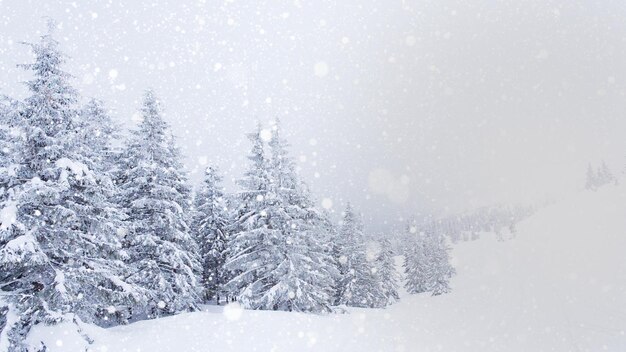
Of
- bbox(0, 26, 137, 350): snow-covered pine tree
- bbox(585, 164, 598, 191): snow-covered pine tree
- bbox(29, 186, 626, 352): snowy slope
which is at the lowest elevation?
bbox(29, 186, 626, 352): snowy slope

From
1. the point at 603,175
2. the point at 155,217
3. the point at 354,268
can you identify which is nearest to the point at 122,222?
the point at 155,217

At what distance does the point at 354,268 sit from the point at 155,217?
974 inches

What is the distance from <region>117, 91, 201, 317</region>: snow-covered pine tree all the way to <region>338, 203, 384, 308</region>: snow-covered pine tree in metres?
21.2

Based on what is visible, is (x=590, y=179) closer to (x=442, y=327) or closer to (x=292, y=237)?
(x=442, y=327)

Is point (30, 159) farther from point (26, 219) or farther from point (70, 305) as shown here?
point (70, 305)

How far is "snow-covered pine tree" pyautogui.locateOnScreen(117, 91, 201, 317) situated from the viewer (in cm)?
1881

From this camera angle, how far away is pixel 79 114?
13.3m

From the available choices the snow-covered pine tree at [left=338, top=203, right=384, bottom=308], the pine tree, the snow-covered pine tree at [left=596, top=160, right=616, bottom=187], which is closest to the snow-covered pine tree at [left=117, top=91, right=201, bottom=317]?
the pine tree

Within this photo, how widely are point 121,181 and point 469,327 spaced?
22.4 meters

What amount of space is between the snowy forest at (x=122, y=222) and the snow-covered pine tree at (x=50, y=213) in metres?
A: 0.04

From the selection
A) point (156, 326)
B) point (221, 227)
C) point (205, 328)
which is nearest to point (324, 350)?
point (205, 328)

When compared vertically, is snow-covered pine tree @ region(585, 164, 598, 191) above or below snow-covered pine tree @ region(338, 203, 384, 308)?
above

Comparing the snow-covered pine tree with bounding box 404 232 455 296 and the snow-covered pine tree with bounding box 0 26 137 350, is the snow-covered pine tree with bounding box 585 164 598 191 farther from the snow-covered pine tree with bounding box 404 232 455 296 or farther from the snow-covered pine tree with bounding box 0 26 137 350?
the snow-covered pine tree with bounding box 0 26 137 350

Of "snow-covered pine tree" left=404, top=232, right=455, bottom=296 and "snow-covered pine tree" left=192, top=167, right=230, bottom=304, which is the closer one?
"snow-covered pine tree" left=192, top=167, right=230, bottom=304
